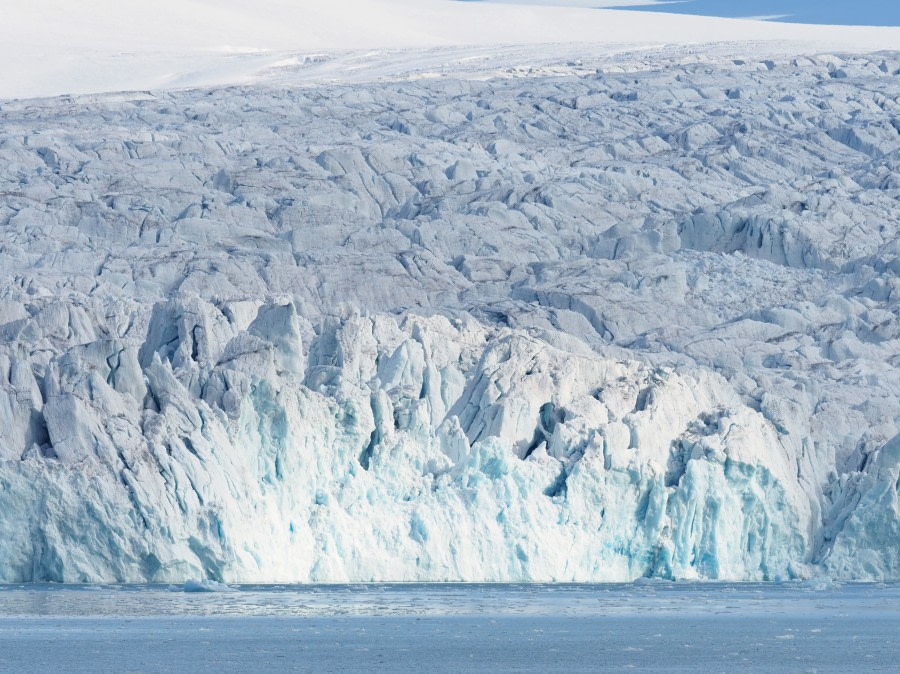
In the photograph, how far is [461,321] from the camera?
1580 inches

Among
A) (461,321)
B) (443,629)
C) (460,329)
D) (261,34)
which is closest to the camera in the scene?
(443,629)

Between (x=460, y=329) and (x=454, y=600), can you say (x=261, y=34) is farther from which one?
(x=454, y=600)

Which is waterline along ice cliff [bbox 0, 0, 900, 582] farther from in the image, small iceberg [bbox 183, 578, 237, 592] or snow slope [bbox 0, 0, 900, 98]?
snow slope [bbox 0, 0, 900, 98]

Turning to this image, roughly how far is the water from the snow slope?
253 feet

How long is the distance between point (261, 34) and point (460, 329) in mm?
93112

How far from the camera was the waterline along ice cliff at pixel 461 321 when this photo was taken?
27.6 metres

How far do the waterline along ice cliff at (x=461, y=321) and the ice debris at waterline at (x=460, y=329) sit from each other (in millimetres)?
95

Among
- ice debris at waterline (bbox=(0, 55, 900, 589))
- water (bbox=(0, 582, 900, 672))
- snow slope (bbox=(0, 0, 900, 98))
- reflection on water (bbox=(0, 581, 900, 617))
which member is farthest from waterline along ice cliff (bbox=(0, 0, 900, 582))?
snow slope (bbox=(0, 0, 900, 98))

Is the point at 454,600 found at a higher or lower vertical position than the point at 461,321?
lower

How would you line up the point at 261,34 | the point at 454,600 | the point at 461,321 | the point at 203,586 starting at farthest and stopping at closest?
the point at 261,34 → the point at 461,321 → the point at 454,600 → the point at 203,586

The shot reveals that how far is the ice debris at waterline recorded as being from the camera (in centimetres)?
2753

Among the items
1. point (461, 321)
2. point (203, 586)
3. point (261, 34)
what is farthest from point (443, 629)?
point (261, 34)

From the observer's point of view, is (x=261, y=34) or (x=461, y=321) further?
(x=261, y=34)

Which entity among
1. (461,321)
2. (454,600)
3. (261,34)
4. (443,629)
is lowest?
(454,600)
